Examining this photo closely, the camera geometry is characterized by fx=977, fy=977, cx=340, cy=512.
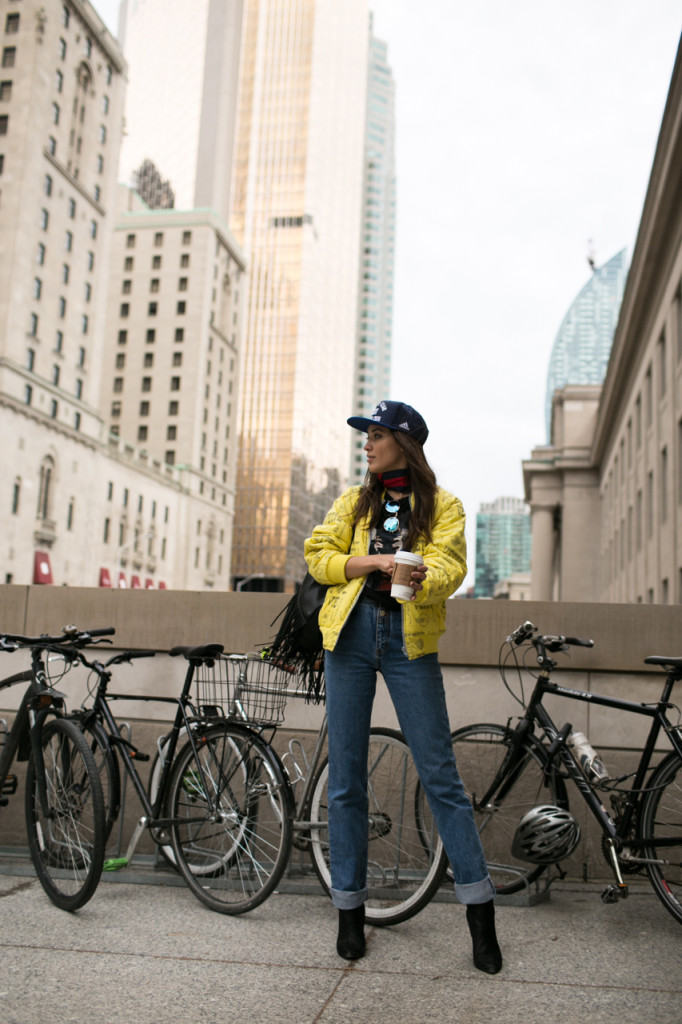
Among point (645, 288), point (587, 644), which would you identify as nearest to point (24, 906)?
point (587, 644)

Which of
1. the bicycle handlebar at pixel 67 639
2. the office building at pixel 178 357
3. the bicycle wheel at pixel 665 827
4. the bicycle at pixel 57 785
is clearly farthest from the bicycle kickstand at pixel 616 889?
the office building at pixel 178 357

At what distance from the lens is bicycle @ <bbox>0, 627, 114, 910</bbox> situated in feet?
14.0

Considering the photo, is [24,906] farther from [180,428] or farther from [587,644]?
[180,428]

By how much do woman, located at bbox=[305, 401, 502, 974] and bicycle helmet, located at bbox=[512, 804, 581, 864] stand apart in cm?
64

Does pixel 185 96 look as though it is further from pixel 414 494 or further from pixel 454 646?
pixel 414 494

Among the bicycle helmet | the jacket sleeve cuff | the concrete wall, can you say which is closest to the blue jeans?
the jacket sleeve cuff

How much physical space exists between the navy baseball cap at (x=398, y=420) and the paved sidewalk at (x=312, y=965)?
206 centimetres

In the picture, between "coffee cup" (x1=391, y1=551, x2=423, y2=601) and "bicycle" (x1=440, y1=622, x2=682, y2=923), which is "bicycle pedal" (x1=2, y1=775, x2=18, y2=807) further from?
"coffee cup" (x1=391, y1=551, x2=423, y2=601)

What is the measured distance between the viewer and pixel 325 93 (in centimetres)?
16000

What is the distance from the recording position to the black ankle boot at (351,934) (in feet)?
12.1

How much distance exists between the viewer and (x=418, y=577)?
353 cm

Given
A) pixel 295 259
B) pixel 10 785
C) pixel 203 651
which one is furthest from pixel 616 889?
pixel 295 259

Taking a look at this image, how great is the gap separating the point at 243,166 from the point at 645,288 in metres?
136

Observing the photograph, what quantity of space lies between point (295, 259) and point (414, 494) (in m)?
150
